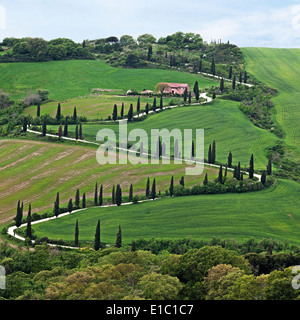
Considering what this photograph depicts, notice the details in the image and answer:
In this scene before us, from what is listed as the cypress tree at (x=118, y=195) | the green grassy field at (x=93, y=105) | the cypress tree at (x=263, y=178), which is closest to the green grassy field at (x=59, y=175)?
the cypress tree at (x=118, y=195)

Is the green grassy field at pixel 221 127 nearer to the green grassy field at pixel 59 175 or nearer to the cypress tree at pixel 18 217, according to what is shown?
the green grassy field at pixel 59 175

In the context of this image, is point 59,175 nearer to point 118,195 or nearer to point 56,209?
point 56,209

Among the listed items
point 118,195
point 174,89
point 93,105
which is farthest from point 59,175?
point 174,89

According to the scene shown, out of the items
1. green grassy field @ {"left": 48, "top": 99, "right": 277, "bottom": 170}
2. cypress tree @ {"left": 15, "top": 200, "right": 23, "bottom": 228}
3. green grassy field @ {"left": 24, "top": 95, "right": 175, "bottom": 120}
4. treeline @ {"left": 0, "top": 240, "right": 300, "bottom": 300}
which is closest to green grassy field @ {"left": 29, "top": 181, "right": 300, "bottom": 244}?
cypress tree @ {"left": 15, "top": 200, "right": 23, "bottom": 228}
